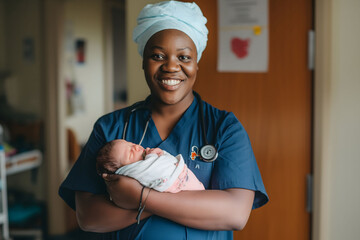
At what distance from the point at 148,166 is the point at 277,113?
88 centimetres

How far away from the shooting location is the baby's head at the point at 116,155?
1.05 metres

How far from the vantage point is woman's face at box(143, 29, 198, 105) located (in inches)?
43.2

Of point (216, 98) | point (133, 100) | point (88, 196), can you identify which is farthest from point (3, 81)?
point (88, 196)

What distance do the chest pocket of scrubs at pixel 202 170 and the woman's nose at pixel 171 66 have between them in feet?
0.95

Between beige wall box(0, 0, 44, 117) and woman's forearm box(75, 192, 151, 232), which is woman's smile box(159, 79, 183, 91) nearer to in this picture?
woman's forearm box(75, 192, 151, 232)

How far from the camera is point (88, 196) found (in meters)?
1.11

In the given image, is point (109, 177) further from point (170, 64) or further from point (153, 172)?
point (170, 64)

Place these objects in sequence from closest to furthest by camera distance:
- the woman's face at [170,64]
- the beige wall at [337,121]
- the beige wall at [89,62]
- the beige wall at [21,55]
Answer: the woman's face at [170,64]
the beige wall at [337,121]
the beige wall at [21,55]
the beige wall at [89,62]

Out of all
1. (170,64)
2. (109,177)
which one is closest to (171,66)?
(170,64)

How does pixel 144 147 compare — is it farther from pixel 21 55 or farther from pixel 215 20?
pixel 21 55

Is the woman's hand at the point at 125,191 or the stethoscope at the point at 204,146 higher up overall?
the stethoscope at the point at 204,146

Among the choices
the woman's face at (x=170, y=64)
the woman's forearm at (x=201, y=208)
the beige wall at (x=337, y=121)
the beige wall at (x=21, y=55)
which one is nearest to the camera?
the woman's forearm at (x=201, y=208)

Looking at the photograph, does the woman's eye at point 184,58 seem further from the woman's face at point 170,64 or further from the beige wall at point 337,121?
the beige wall at point 337,121

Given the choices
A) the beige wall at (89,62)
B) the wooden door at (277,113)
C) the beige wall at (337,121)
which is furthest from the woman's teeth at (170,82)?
the beige wall at (89,62)
